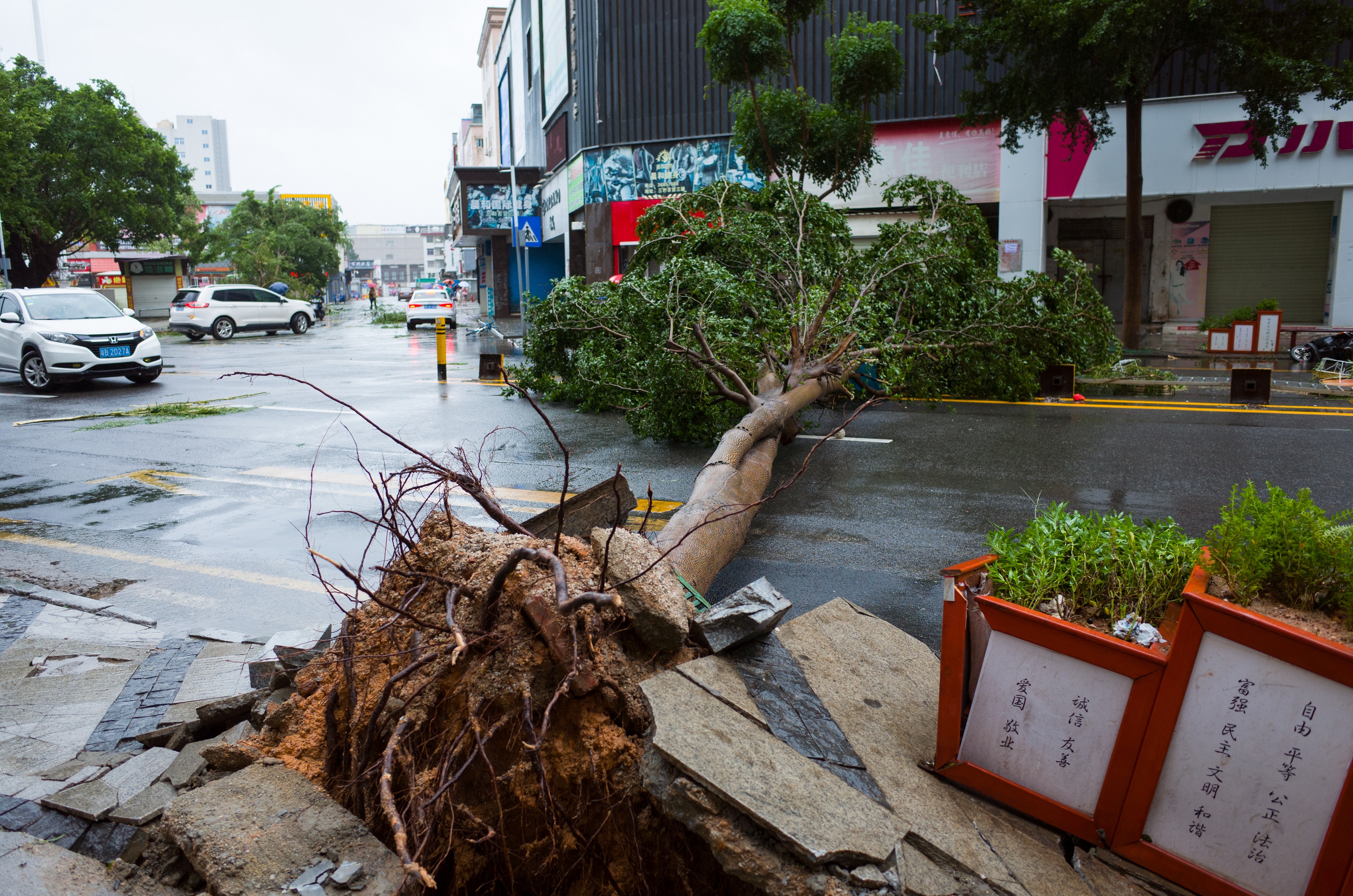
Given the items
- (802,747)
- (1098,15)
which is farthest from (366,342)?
(802,747)

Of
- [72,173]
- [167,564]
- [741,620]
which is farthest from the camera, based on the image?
[72,173]

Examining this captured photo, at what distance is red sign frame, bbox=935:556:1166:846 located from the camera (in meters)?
2.26

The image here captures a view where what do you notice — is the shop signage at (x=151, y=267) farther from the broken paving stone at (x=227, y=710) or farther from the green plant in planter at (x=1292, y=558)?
the green plant in planter at (x=1292, y=558)

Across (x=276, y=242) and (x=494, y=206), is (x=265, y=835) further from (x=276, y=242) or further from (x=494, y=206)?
(x=276, y=242)

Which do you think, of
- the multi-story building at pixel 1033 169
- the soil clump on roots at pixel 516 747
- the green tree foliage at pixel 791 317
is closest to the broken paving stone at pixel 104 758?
the soil clump on roots at pixel 516 747

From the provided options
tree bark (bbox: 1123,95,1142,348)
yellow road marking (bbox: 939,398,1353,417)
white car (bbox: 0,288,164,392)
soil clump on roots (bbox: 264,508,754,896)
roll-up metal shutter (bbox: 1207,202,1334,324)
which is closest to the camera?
soil clump on roots (bbox: 264,508,754,896)

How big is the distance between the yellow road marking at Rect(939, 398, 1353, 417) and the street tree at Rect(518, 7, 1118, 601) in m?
0.27

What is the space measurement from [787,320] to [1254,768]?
7544mm

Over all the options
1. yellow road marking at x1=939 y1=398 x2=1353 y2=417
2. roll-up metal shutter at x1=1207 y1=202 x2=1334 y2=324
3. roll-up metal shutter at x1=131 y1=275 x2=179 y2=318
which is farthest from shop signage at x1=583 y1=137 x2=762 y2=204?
roll-up metal shutter at x1=131 y1=275 x2=179 y2=318

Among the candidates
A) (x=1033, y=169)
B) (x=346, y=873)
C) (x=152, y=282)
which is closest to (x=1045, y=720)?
(x=346, y=873)

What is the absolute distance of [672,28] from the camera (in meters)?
25.8

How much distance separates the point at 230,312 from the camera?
30.9m

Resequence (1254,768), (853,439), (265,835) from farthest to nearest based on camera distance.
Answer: (853,439), (265,835), (1254,768)

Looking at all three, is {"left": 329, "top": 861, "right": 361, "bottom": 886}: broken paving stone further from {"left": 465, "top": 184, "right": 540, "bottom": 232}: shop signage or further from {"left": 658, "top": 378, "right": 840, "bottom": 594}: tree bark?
{"left": 465, "top": 184, "right": 540, "bottom": 232}: shop signage
